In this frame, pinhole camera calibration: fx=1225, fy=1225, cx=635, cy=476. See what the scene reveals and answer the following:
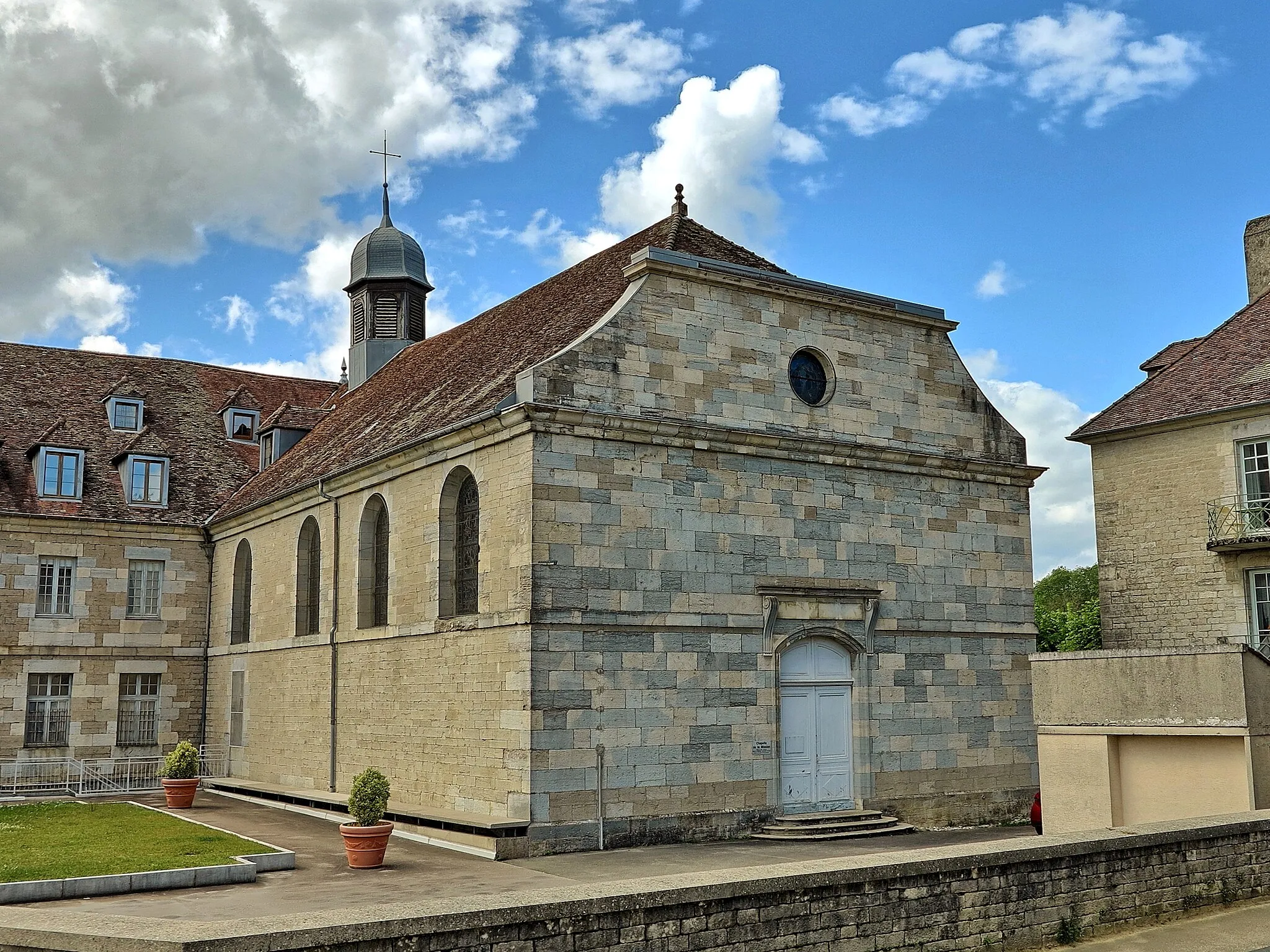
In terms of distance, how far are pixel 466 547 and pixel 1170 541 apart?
14876 millimetres

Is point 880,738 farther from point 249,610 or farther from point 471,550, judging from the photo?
point 249,610

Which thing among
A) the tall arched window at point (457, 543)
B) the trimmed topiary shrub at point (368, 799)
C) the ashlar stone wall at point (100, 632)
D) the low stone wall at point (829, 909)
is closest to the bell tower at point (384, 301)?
the ashlar stone wall at point (100, 632)

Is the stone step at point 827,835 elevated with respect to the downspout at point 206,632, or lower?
lower

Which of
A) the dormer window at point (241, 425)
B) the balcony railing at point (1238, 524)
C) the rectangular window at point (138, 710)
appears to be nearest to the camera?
Answer: the balcony railing at point (1238, 524)

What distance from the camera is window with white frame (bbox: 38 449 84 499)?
92.1 feet

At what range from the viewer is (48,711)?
27.2m

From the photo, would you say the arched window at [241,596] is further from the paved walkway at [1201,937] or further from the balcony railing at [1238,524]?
the paved walkway at [1201,937]

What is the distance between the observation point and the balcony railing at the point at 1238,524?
23125mm

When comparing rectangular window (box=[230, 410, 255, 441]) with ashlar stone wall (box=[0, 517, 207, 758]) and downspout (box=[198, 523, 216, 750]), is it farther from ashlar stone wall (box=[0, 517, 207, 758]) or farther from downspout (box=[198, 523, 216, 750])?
ashlar stone wall (box=[0, 517, 207, 758])

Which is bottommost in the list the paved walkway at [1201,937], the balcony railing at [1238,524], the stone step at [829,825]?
the stone step at [829,825]

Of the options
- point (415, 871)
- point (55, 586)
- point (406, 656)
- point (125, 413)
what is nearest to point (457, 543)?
point (406, 656)

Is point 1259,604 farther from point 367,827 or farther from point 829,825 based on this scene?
point 367,827

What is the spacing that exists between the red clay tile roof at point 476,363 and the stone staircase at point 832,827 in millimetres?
7414

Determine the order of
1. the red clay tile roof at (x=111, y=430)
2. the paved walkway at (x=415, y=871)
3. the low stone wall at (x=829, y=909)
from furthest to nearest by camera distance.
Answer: the red clay tile roof at (x=111, y=430), the paved walkway at (x=415, y=871), the low stone wall at (x=829, y=909)
